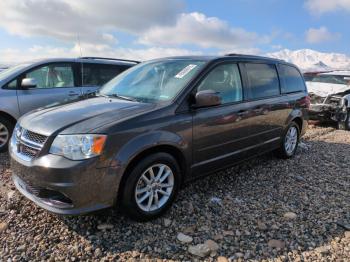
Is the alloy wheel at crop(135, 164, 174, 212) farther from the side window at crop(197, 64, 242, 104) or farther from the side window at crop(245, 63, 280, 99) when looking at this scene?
the side window at crop(245, 63, 280, 99)

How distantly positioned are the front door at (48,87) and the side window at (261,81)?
3160 millimetres

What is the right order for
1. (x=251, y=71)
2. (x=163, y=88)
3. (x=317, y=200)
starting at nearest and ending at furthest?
(x=163, y=88)
(x=317, y=200)
(x=251, y=71)

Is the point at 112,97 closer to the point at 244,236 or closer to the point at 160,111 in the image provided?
the point at 160,111

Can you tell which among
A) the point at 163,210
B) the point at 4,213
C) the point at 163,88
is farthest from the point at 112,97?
the point at 4,213

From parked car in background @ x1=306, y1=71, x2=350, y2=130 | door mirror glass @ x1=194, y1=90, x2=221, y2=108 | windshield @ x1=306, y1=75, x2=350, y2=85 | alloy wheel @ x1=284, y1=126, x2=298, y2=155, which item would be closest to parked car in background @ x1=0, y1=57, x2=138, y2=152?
door mirror glass @ x1=194, y1=90, x2=221, y2=108

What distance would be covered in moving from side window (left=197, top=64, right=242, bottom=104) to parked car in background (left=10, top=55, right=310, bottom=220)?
13mm

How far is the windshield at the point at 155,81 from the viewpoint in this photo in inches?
143

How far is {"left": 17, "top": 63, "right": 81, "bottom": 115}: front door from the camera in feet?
18.8

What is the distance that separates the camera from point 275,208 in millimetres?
3758

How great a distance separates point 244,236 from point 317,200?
142 centimetres

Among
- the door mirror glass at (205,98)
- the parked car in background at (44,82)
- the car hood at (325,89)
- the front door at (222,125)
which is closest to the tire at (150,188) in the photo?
the front door at (222,125)

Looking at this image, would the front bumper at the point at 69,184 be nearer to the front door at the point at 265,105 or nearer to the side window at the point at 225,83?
the side window at the point at 225,83

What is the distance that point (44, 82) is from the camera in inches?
238

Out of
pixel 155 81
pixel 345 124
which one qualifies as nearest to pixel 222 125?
pixel 155 81
